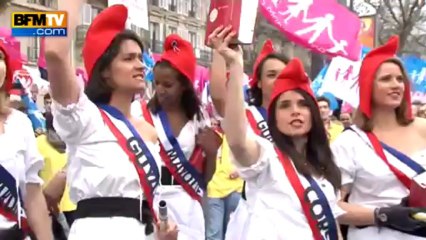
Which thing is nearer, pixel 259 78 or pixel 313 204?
pixel 313 204

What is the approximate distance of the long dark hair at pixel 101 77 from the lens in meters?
4.06

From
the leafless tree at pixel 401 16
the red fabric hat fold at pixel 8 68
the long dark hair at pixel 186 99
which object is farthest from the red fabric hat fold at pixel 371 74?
the leafless tree at pixel 401 16

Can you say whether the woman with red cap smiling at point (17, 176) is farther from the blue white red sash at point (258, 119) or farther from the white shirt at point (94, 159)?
the blue white red sash at point (258, 119)

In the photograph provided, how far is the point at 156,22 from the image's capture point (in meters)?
52.8

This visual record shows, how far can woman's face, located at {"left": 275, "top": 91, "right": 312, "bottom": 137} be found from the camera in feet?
14.5

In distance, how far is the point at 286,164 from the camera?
4273 millimetres

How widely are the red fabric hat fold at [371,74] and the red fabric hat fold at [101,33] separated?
Result: 1.50 meters

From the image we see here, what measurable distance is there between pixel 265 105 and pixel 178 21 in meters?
49.7

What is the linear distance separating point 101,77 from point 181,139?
5.28 feet

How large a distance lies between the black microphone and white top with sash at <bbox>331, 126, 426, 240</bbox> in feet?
4.28

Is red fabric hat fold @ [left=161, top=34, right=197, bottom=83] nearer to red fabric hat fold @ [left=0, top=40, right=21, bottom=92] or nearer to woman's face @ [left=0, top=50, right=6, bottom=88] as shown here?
red fabric hat fold @ [left=0, top=40, right=21, bottom=92]

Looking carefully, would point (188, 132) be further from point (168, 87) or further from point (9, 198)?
point (9, 198)

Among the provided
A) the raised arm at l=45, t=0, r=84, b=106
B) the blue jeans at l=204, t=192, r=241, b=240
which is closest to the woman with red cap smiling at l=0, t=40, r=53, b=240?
the raised arm at l=45, t=0, r=84, b=106

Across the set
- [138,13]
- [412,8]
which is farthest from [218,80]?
[412,8]
